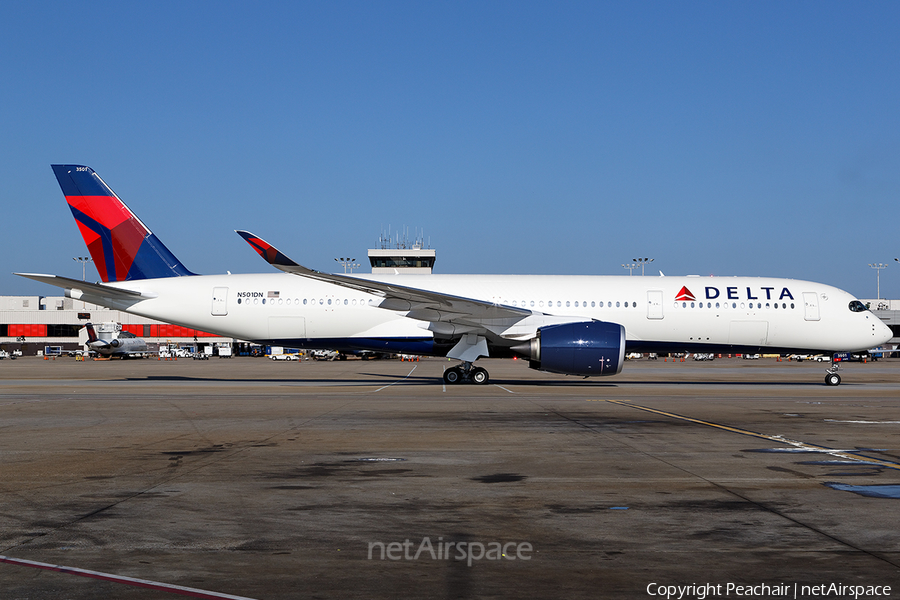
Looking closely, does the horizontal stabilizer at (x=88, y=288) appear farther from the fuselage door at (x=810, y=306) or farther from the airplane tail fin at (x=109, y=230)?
the fuselage door at (x=810, y=306)

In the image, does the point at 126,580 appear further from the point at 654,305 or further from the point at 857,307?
the point at 857,307

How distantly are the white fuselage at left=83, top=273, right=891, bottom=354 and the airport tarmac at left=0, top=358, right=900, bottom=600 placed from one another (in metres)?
11.7

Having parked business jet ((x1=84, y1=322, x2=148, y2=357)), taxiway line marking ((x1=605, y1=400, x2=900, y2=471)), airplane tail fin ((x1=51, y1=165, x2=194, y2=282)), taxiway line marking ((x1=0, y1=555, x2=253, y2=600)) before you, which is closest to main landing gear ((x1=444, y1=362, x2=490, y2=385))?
taxiway line marking ((x1=605, y1=400, x2=900, y2=471))

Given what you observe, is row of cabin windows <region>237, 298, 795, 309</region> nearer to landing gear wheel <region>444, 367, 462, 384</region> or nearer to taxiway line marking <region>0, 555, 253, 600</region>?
landing gear wheel <region>444, 367, 462, 384</region>

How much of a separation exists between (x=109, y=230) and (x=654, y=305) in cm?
2088

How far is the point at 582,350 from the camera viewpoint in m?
24.1

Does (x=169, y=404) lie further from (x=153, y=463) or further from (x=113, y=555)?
(x=113, y=555)

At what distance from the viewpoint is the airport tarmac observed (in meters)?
5.05

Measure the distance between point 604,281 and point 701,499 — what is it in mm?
21531

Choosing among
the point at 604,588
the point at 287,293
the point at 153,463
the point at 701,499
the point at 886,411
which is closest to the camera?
the point at 604,588

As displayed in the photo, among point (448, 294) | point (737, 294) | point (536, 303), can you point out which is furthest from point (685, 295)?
point (448, 294)

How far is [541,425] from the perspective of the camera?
14.6 metres

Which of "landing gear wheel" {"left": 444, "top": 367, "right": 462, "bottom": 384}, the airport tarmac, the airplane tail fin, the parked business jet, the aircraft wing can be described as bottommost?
the airport tarmac

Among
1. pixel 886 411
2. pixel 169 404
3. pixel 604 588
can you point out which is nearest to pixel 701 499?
pixel 604 588
